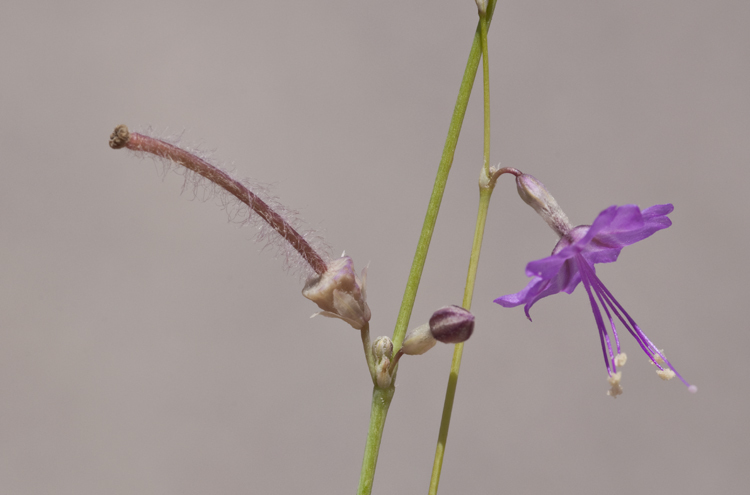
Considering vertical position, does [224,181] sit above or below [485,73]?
below

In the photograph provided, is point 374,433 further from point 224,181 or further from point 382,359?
point 224,181

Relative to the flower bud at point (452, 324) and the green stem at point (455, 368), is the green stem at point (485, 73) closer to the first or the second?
the green stem at point (455, 368)

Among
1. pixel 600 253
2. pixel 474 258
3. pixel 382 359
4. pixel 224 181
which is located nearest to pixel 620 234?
pixel 600 253

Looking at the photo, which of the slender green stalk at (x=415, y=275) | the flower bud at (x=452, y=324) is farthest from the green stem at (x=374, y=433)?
the flower bud at (x=452, y=324)

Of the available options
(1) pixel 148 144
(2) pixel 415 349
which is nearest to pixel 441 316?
(2) pixel 415 349

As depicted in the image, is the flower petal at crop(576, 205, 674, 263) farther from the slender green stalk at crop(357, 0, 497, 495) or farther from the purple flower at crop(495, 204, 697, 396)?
the slender green stalk at crop(357, 0, 497, 495)

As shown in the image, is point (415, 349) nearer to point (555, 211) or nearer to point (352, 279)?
point (352, 279)
